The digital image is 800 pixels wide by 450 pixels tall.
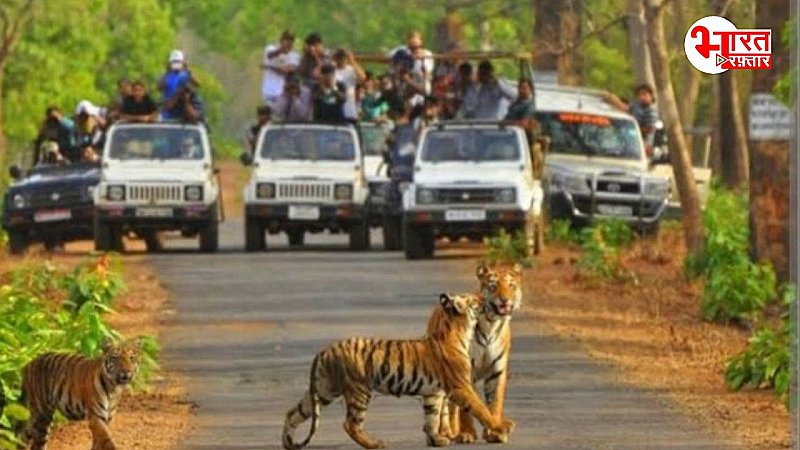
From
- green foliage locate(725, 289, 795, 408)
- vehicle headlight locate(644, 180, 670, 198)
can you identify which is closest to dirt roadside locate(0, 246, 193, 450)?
green foliage locate(725, 289, 795, 408)

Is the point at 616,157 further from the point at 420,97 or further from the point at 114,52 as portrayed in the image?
the point at 114,52

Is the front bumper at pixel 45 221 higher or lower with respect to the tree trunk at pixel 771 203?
lower

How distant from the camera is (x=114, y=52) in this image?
7838 centimetres

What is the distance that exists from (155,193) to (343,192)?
2.36 m

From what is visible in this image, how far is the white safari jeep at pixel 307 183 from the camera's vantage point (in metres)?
38.9

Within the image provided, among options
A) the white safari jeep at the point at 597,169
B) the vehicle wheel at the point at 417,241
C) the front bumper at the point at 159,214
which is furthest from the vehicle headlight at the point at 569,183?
the front bumper at the point at 159,214

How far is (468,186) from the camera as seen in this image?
120 feet

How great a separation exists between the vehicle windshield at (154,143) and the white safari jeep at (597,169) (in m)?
4.70

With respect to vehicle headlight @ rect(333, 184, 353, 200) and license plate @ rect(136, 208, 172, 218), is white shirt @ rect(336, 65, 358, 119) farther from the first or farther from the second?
license plate @ rect(136, 208, 172, 218)

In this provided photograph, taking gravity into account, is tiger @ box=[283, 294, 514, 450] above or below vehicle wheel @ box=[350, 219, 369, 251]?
above

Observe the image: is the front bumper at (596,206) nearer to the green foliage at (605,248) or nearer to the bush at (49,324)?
the green foliage at (605,248)

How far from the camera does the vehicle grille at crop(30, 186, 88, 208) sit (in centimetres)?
3934

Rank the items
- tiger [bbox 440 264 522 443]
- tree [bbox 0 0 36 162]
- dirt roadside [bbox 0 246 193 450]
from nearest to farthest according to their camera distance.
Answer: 1. tiger [bbox 440 264 522 443]
2. dirt roadside [bbox 0 246 193 450]
3. tree [bbox 0 0 36 162]

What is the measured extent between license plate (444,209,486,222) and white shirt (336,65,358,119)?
11.9ft
